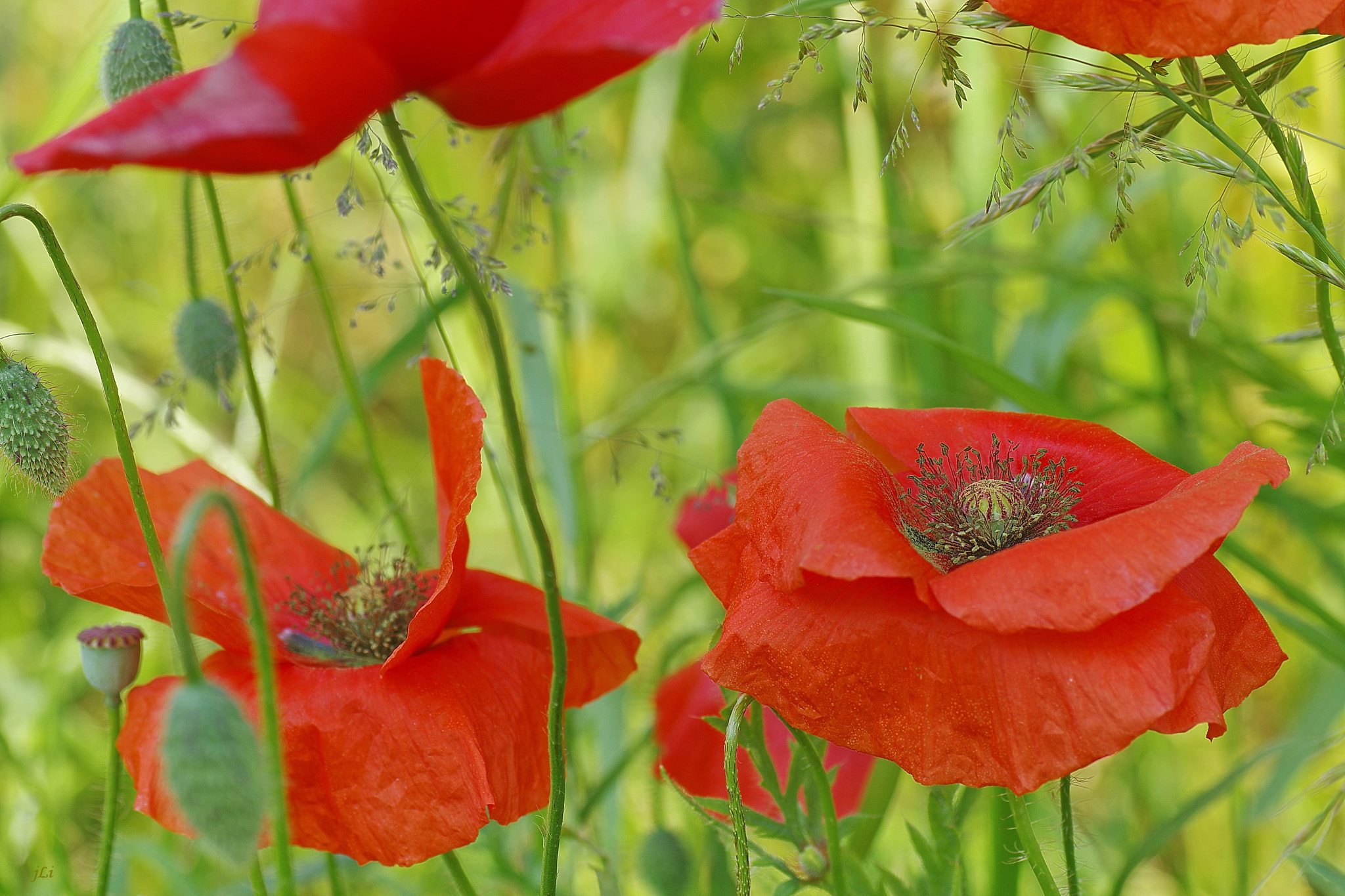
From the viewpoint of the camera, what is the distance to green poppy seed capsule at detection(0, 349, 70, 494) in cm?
57

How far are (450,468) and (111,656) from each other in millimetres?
209

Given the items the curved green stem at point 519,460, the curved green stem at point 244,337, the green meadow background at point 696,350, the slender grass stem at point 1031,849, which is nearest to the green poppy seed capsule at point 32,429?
→ the green meadow background at point 696,350

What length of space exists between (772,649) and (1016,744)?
11 centimetres

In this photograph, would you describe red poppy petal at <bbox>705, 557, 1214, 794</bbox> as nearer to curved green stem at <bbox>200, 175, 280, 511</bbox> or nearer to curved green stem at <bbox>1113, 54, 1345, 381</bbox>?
Answer: curved green stem at <bbox>1113, 54, 1345, 381</bbox>

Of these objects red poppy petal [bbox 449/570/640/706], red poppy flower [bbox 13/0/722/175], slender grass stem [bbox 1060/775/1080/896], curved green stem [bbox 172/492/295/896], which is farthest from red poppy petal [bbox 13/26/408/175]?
slender grass stem [bbox 1060/775/1080/896]

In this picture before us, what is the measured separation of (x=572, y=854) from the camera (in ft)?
3.14

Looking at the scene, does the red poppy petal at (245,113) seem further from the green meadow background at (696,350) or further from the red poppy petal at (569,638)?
the red poppy petal at (569,638)

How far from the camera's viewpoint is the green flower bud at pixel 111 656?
Result: 654 mm

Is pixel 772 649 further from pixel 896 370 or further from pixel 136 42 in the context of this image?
pixel 896 370

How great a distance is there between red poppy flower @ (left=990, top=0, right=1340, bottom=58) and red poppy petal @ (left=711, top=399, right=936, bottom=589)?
0.71ft

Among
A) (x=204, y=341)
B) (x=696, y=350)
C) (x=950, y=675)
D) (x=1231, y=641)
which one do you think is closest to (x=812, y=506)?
(x=950, y=675)

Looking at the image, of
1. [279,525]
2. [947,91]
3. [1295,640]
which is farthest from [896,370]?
[279,525]

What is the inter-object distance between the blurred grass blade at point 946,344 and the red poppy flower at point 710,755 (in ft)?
0.89

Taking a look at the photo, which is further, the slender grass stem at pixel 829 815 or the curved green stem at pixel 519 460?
the slender grass stem at pixel 829 815
